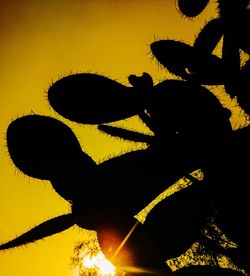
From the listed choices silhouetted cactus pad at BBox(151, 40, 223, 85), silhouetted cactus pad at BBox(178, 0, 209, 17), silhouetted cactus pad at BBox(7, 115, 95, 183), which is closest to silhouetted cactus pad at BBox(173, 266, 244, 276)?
silhouetted cactus pad at BBox(7, 115, 95, 183)

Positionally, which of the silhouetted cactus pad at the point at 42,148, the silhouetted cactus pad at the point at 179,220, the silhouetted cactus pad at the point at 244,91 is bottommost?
the silhouetted cactus pad at the point at 179,220

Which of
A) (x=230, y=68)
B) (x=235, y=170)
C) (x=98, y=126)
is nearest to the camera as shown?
(x=235, y=170)

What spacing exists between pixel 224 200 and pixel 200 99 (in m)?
0.18

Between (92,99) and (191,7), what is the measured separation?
1.03 feet

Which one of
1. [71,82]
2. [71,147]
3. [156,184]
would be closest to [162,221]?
[156,184]

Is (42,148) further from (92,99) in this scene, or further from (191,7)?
(191,7)

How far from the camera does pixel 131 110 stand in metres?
0.70

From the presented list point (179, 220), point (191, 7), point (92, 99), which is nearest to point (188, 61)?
point (191, 7)

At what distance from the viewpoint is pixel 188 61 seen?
0.75 m

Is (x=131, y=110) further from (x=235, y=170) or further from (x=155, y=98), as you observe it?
(x=235, y=170)

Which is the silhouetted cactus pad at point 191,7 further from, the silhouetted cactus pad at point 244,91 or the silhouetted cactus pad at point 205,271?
the silhouetted cactus pad at point 205,271

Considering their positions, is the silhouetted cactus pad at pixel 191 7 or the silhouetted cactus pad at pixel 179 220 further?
the silhouetted cactus pad at pixel 191 7

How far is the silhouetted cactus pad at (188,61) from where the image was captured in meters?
0.71

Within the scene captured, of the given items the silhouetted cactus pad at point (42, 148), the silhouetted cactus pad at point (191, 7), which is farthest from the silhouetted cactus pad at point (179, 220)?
the silhouetted cactus pad at point (191, 7)
